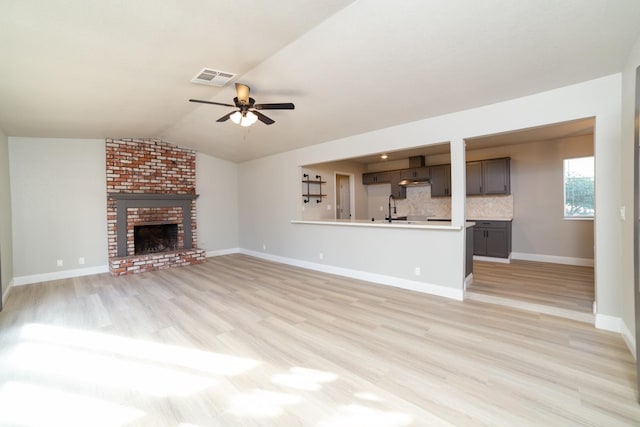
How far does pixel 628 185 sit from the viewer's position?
240 centimetres

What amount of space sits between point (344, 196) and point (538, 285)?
4.77 m

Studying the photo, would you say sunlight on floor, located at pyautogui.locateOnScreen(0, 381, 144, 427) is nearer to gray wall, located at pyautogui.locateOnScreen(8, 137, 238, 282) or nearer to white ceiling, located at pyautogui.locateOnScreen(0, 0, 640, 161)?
white ceiling, located at pyautogui.locateOnScreen(0, 0, 640, 161)

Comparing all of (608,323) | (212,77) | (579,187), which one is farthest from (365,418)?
(579,187)

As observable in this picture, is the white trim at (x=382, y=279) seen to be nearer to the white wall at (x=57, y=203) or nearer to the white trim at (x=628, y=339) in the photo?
the white trim at (x=628, y=339)

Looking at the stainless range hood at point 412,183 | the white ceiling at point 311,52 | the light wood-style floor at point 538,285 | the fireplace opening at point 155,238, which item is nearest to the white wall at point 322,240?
the light wood-style floor at point 538,285

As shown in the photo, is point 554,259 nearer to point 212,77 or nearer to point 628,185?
point 628,185

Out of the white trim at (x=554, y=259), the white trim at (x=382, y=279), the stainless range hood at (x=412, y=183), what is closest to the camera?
the white trim at (x=382, y=279)

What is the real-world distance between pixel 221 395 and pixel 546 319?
11.1ft

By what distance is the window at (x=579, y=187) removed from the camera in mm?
5238

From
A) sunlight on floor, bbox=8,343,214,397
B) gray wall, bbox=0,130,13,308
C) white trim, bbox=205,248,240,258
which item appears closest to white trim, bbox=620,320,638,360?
sunlight on floor, bbox=8,343,214,397

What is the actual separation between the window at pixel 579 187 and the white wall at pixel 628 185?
3453 mm

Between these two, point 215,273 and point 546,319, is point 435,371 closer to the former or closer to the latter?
point 546,319

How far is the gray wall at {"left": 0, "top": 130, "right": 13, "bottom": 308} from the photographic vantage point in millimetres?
4184

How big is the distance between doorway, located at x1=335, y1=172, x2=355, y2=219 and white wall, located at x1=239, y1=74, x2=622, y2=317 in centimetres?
185
